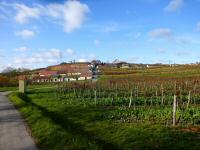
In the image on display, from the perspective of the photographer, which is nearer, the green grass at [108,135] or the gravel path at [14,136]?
the green grass at [108,135]

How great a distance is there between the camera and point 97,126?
64.1 ft

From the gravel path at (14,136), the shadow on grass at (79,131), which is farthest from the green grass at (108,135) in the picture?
the gravel path at (14,136)

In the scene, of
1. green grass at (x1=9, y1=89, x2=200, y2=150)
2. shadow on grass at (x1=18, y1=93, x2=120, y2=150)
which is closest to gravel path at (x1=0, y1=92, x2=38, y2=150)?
green grass at (x1=9, y1=89, x2=200, y2=150)

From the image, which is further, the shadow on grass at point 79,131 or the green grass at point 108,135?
the shadow on grass at point 79,131

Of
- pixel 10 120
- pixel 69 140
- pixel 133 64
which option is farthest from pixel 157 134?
pixel 133 64

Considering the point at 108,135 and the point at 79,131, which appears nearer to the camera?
the point at 108,135

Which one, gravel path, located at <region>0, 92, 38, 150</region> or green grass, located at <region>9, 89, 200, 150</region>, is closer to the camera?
green grass, located at <region>9, 89, 200, 150</region>

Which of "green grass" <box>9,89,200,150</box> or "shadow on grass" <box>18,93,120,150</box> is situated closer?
"green grass" <box>9,89,200,150</box>

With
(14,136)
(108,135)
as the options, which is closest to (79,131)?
(108,135)

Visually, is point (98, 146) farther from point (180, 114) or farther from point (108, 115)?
point (108, 115)

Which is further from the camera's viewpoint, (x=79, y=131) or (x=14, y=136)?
(x=79, y=131)

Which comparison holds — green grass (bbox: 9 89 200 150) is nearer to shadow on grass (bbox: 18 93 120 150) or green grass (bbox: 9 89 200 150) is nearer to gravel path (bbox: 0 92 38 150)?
shadow on grass (bbox: 18 93 120 150)

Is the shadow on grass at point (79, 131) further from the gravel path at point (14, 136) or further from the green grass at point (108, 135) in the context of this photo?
the gravel path at point (14, 136)

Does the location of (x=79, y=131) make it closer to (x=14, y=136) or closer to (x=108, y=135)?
(x=108, y=135)
